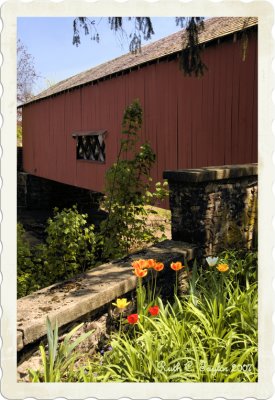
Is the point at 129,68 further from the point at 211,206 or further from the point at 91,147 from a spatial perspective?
the point at 211,206

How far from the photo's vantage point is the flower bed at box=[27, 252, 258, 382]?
269 cm

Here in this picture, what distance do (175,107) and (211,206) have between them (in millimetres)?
3029

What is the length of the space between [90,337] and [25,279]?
5.20ft

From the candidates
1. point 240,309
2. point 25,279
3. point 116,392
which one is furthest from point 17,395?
point 25,279

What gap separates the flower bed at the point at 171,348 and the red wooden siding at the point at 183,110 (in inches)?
112

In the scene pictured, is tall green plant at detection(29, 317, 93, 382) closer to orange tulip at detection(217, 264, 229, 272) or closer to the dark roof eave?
orange tulip at detection(217, 264, 229, 272)

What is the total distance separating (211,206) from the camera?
161 inches

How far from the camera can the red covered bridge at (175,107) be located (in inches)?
223

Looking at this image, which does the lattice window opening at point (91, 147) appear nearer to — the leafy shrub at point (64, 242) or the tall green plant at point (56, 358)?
the leafy shrub at point (64, 242)

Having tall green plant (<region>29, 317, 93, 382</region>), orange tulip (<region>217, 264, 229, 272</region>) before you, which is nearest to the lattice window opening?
orange tulip (<region>217, 264, 229, 272</region>)

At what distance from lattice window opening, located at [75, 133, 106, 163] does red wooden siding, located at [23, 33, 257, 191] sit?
0.65ft

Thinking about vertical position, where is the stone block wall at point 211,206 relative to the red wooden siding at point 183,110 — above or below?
below

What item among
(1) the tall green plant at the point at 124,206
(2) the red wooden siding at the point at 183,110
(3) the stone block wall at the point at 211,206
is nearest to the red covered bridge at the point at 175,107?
(2) the red wooden siding at the point at 183,110

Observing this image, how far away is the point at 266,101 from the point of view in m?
2.92
